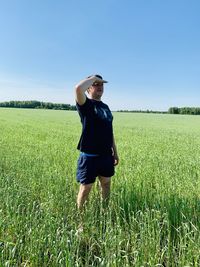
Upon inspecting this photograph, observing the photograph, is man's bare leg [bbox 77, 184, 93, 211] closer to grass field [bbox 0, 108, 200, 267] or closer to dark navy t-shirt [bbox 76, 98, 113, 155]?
grass field [bbox 0, 108, 200, 267]

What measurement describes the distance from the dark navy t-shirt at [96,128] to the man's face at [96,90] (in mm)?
72

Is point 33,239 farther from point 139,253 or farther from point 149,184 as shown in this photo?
point 149,184

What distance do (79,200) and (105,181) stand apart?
1.31ft

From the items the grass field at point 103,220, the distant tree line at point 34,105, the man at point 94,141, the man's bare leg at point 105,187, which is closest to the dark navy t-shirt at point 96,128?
the man at point 94,141

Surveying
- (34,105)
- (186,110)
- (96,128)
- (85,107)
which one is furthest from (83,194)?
(34,105)

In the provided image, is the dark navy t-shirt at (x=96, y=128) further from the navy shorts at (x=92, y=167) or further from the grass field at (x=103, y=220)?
the grass field at (x=103, y=220)

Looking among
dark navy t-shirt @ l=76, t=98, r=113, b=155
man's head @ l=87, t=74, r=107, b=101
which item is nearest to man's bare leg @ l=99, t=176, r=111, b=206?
dark navy t-shirt @ l=76, t=98, r=113, b=155

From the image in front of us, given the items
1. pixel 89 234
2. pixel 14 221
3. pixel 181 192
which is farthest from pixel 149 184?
pixel 14 221

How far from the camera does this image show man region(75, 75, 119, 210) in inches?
159

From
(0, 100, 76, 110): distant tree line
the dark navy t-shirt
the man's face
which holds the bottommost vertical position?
the dark navy t-shirt

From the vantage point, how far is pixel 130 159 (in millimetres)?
8492

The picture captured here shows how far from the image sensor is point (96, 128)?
411 cm

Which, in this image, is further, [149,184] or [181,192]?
[149,184]

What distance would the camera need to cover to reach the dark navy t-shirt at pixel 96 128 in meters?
4.03
